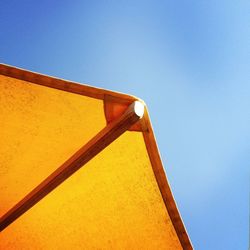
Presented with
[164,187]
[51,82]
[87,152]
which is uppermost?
[51,82]

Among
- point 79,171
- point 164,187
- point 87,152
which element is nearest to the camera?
A: point 87,152

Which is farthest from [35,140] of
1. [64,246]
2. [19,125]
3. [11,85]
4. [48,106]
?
[64,246]

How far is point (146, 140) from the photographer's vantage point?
182 centimetres

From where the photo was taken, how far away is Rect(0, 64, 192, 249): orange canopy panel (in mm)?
1651

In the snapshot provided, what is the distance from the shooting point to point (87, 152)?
162 centimetres

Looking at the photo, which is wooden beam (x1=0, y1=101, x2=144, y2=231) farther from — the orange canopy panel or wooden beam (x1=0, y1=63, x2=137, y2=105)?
wooden beam (x1=0, y1=63, x2=137, y2=105)

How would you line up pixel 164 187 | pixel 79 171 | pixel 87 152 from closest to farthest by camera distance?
pixel 87 152, pixel 164 187, pixel 79 171

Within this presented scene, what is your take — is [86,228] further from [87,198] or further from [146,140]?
[146,140]

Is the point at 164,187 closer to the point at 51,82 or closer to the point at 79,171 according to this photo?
the point at 79,171

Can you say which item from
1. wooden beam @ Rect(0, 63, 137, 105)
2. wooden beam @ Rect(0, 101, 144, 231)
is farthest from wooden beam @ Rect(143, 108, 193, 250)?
wooden beam @ Rect(0, 63, 137, 105)

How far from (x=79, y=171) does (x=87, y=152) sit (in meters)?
0.56

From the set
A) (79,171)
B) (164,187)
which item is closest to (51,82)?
(79,171)

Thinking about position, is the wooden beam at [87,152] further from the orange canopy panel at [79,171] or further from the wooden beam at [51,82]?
the wooden beam at [51,82]

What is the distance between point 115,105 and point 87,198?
977 mm
